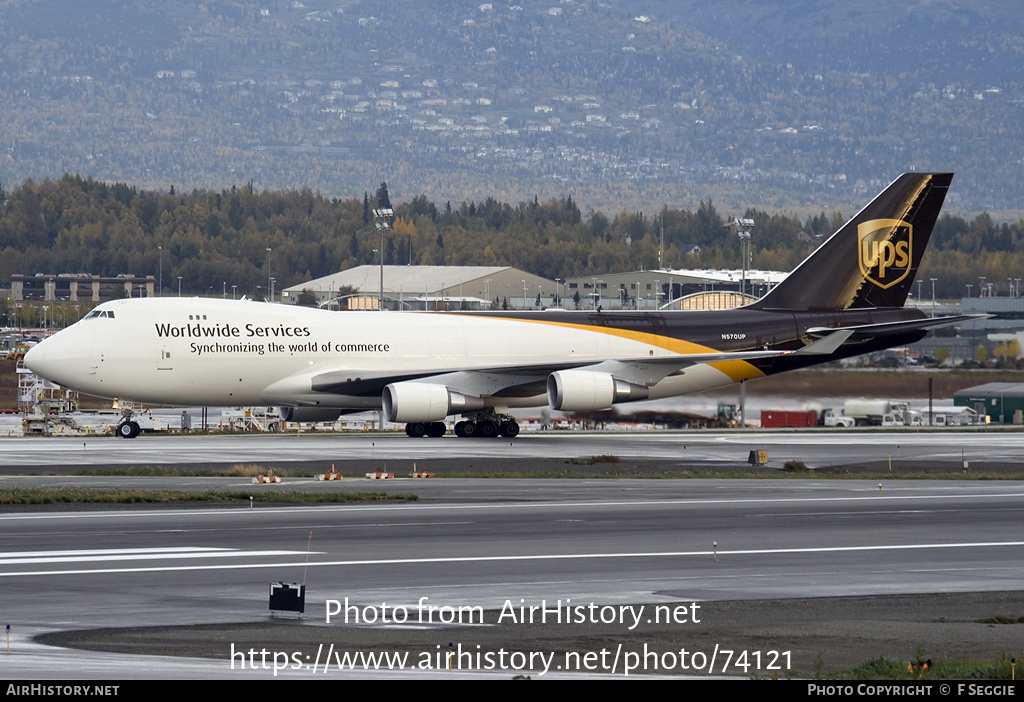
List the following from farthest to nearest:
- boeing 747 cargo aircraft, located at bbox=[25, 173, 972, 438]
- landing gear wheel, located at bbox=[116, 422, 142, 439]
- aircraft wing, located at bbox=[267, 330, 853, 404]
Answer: landing gear wheel, located at bbox=[116, 422, 142, 439] < aircraft wing, located at bbox=[267, 330, 853, 404] < boeing 747 cargo aircraft, located at bbox=[25, 173, 972, 438]

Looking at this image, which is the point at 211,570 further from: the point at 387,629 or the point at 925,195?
the point at 925,195

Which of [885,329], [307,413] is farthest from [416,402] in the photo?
[885,329]

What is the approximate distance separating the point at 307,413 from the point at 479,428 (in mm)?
5441

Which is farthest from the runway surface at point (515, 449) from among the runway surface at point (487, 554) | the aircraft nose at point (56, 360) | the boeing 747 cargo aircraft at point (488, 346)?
the runway surface at point (487, 554)

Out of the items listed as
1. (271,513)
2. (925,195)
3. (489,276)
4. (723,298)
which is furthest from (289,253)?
(271,513)

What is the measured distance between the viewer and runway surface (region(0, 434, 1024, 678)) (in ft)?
51.1

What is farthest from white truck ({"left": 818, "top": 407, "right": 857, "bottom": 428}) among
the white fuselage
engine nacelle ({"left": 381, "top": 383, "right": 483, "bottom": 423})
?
engine nacelle ({"left": 381, "top": 383, "right": 483, "bottom": 423})

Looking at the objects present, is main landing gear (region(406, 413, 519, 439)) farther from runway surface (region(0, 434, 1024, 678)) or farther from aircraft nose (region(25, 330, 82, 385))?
runway surface (region(0, 434, 1024, 678))

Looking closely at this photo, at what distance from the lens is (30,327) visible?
14288 cm

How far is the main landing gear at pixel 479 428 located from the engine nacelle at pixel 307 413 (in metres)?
2.51

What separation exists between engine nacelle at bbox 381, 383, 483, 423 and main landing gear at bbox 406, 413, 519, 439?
291cm

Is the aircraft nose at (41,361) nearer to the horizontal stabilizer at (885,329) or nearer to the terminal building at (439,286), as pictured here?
the horizontal stabilizer at (885,329)

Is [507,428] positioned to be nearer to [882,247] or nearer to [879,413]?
[882,247]

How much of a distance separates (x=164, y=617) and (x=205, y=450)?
24820 mm
